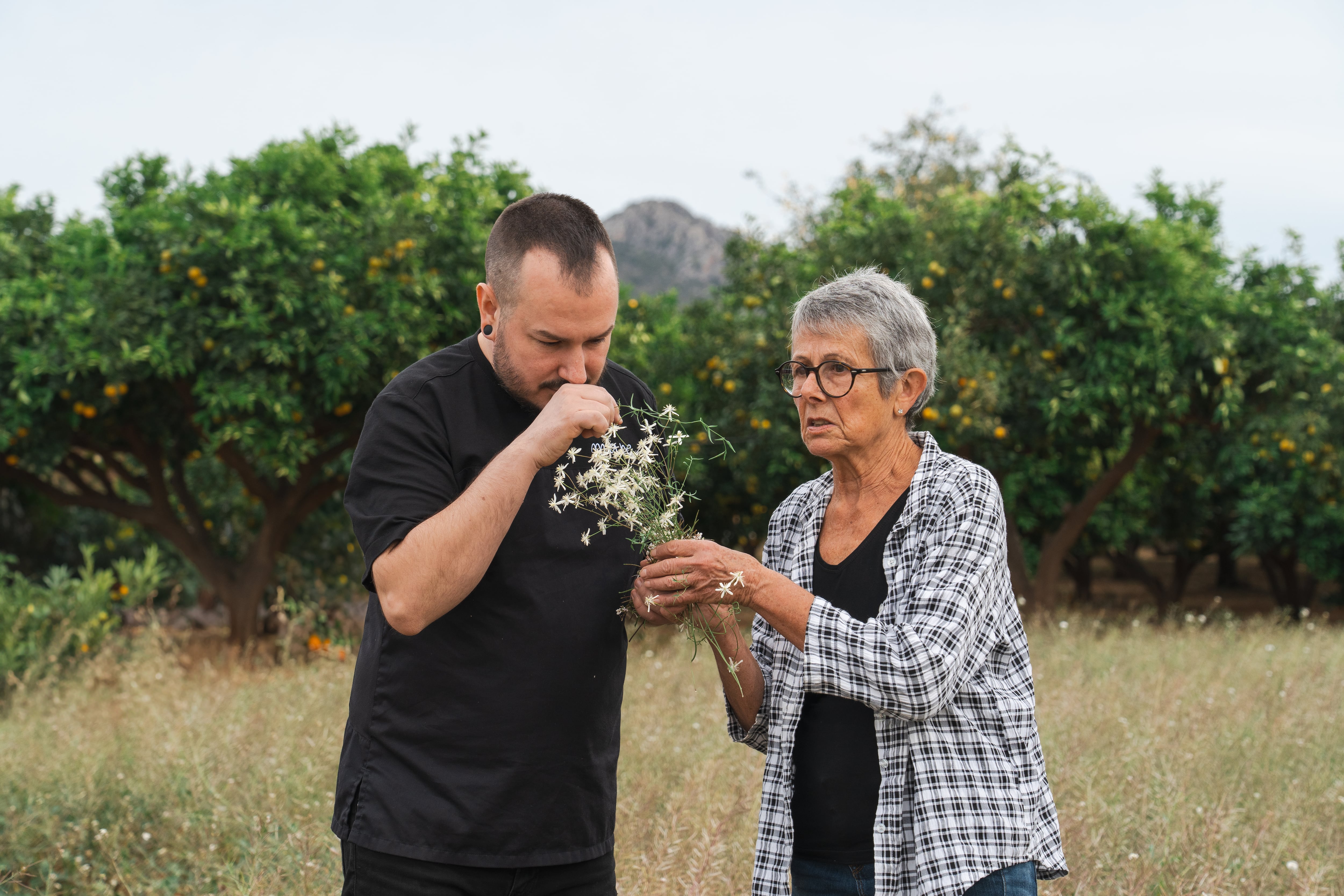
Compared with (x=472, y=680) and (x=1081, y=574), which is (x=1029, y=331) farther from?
(x=472, y=680)

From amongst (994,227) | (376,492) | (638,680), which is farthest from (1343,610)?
(376,492)

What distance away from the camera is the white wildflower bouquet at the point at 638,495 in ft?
6.62

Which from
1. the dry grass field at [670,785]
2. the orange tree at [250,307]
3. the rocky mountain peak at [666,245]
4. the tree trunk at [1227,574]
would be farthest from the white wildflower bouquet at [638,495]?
Answer: the rocky mountain peak at [666,245]

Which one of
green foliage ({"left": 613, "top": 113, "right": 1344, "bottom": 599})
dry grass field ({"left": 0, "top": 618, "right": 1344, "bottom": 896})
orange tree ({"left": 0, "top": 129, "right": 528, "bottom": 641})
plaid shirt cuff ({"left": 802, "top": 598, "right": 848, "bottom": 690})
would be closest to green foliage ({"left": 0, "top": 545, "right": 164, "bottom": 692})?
dry grass field ({"left": 0, "top": 618, "right": 1344, "bottom": 896})

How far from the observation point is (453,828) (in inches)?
72.6

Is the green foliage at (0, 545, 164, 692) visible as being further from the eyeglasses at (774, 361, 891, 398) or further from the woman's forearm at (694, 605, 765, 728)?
the eyeglasses at (774, 361, 891, 398)

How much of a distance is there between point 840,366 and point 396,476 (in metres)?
0.99

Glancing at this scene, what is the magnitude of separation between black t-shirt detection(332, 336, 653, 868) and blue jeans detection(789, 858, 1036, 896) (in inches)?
18.7

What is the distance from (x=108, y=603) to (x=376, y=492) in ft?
26.0

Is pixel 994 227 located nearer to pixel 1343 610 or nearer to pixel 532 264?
pixel 532 264

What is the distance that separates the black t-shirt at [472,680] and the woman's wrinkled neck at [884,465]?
68 cm

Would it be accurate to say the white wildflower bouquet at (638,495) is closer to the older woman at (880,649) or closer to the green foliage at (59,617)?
the older woman at (880,649)

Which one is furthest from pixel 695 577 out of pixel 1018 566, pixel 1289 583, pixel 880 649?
pixel 1289 583

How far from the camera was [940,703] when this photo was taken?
1912 millimetres
